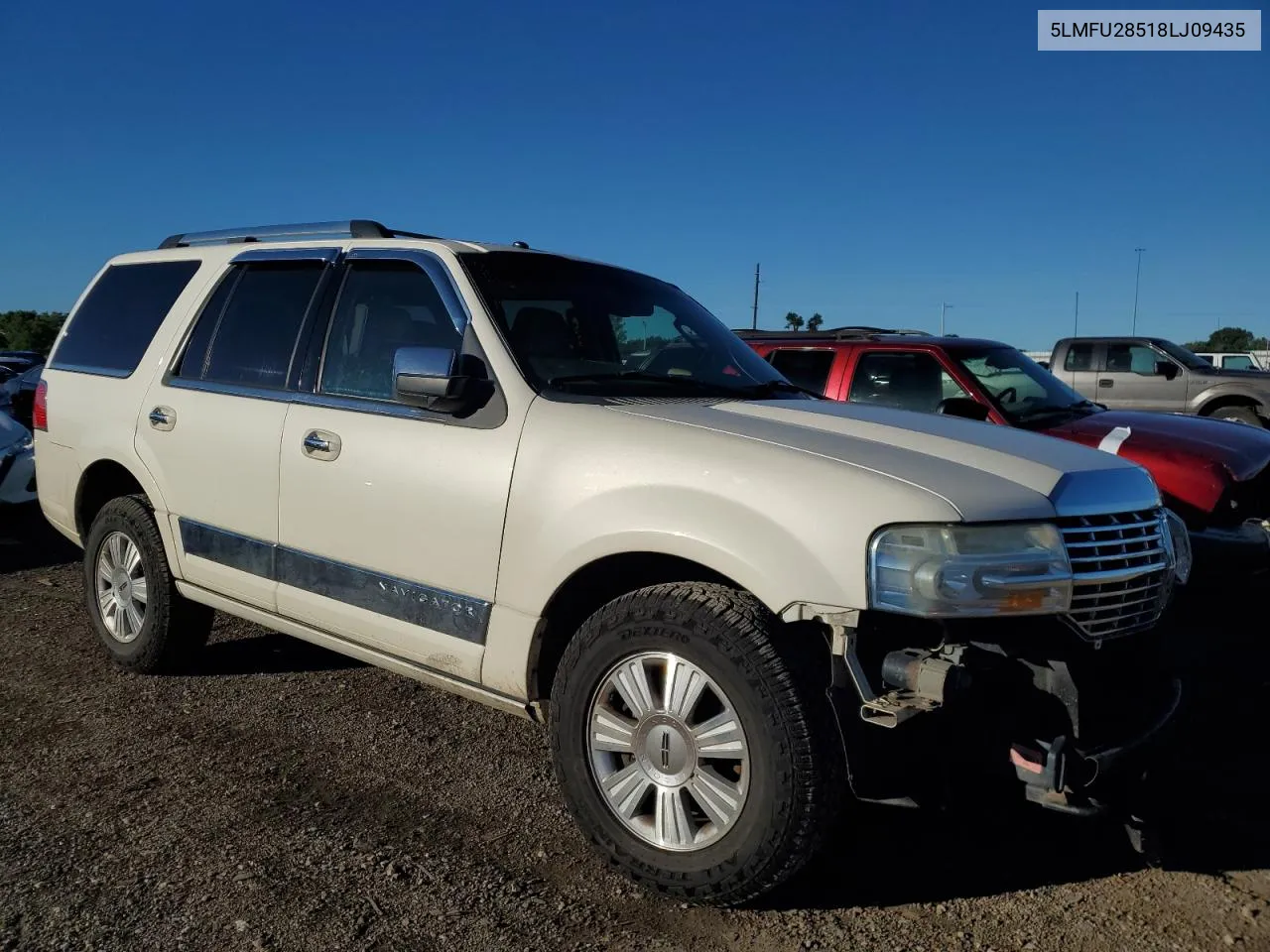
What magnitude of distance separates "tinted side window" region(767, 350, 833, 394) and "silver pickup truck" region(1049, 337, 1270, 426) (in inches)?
337

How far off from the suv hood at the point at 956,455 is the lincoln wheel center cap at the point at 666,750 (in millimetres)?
823

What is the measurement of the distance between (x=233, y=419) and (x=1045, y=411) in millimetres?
5130

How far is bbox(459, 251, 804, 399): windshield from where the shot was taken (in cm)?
353

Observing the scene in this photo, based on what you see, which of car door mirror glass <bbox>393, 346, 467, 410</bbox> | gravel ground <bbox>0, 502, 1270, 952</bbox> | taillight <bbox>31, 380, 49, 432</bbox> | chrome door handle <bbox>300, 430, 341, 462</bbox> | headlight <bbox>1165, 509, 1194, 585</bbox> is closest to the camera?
gravel ground <bbox>0, 502, 1270, 952</bbox>

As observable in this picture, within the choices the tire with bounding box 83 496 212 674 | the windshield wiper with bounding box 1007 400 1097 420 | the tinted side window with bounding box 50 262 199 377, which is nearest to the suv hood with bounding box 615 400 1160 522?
the tire with bounding box 83 496 212 674

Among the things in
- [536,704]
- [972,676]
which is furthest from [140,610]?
[972,676]

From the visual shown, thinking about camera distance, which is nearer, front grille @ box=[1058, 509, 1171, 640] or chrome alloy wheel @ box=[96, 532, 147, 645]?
front grille @ box=[1058, 509, 1171, 640]

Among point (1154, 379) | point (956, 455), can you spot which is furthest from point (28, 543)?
point (1154, 379)

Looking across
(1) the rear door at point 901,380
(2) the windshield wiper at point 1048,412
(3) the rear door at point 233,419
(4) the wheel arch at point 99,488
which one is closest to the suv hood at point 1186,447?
(2) the windshield wiper at point 1048,412

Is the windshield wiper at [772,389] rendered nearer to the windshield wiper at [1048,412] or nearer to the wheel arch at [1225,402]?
the windshield wiper at [1048,412]

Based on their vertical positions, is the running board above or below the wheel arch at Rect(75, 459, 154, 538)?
below

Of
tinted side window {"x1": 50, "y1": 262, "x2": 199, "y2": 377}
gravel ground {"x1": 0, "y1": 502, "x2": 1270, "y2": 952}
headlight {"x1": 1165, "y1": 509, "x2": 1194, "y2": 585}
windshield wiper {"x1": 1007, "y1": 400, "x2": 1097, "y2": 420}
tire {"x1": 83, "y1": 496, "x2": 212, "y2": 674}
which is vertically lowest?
gravel ground {"x1": 0, "y1": 502, "x2": 1270, "y2": 952}

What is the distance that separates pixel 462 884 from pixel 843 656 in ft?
4.25

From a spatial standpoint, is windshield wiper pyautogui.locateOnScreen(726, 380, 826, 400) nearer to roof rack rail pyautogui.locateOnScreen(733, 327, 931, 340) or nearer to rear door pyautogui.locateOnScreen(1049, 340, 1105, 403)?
roof rack rail pyautogui.locateOnScreen(733, 327, 931, 340)
